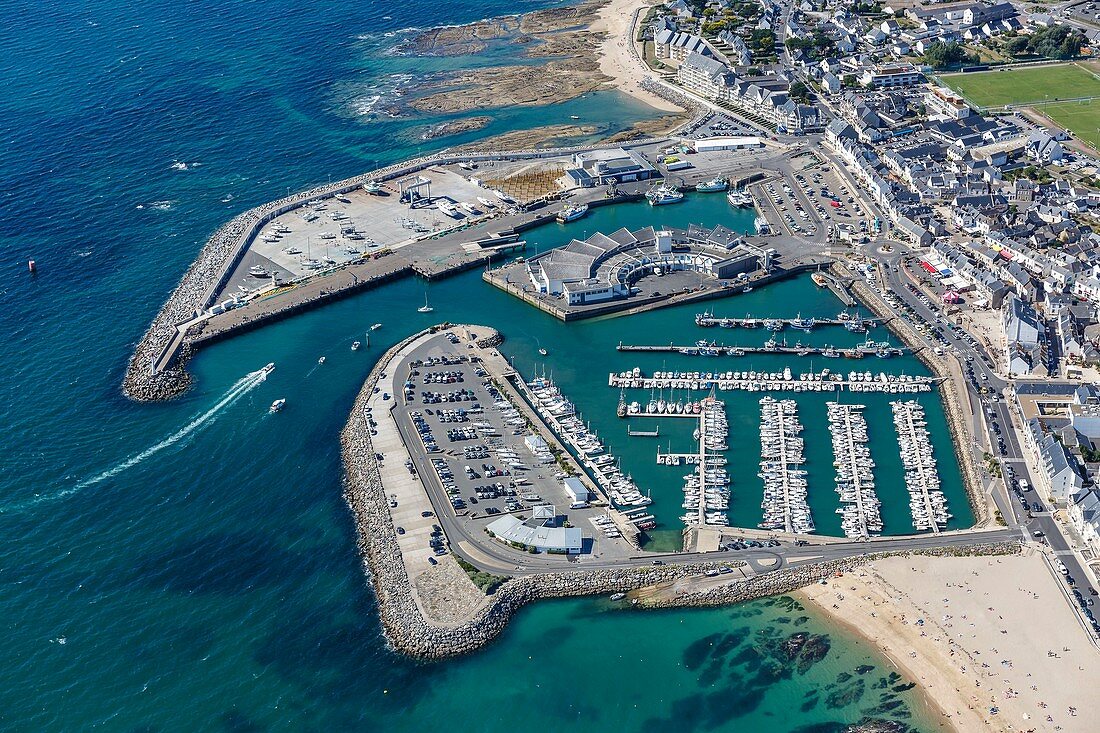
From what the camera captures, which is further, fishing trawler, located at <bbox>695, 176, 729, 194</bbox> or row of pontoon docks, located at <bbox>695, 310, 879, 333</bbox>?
fishing trawler, located at <bbox>695, 176, 729, 194</bbox>

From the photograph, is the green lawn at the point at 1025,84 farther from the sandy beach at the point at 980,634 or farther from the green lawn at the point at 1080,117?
the sandy beach at the point at 980,634

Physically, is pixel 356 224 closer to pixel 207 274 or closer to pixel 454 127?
pixel 207 274

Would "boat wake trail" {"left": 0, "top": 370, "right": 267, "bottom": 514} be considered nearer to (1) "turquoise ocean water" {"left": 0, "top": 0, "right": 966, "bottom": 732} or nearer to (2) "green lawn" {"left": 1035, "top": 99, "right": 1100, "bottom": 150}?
(1) "turquoise ocean water" {"left": 0, "top": 0, "right": 966, "bottom": 732}

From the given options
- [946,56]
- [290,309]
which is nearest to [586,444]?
[290,309]

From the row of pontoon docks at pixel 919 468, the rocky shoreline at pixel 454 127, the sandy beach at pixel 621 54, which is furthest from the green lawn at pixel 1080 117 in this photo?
the rocky shoreline at pixel 454 127

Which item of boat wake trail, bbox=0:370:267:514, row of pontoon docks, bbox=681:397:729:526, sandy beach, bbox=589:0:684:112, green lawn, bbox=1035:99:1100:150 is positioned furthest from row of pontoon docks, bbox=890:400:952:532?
sandy beach, bbox=589:0:684:112
